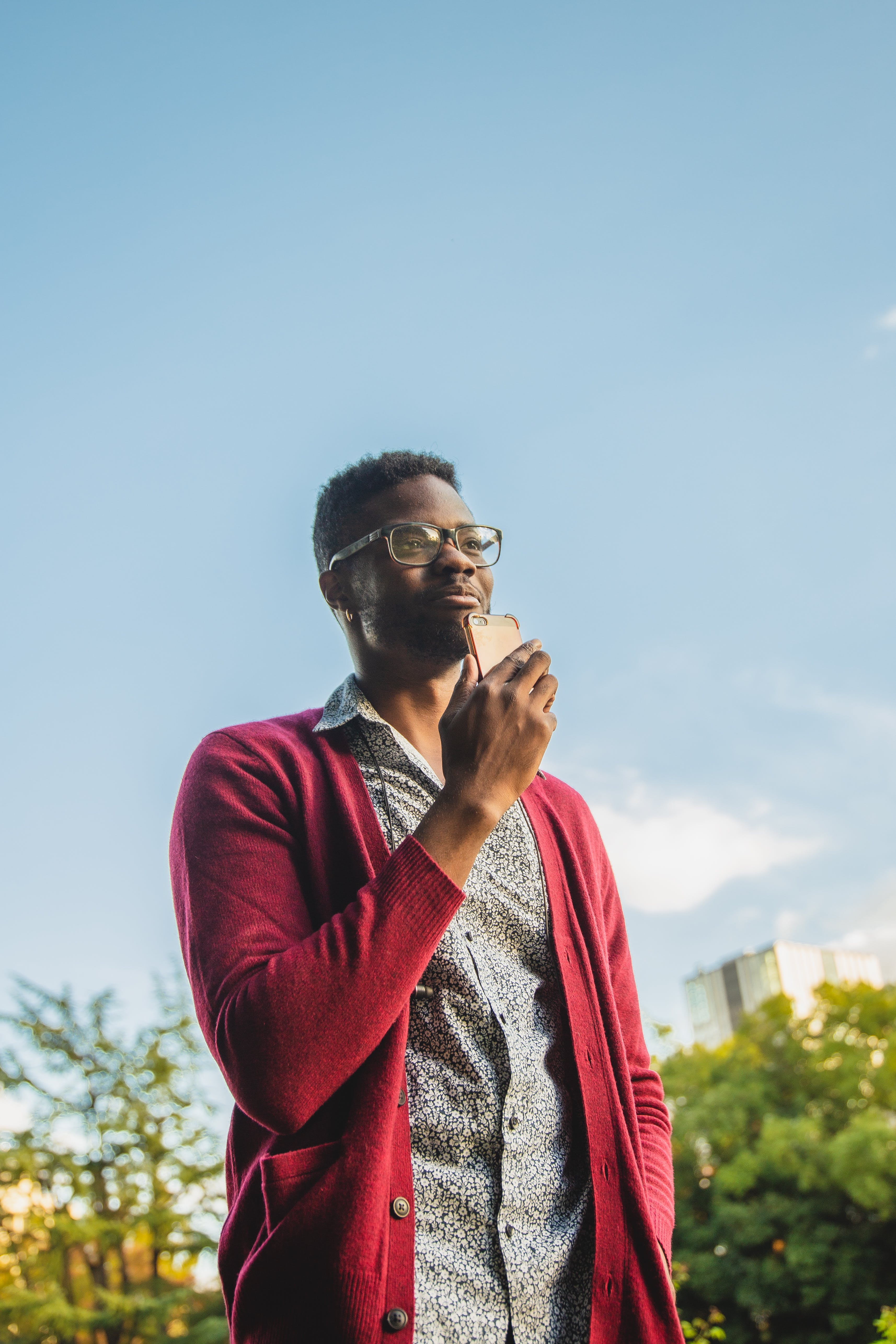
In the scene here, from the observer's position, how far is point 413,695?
96.6 inches

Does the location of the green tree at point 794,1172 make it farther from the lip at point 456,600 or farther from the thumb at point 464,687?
the thumb at point 464,687

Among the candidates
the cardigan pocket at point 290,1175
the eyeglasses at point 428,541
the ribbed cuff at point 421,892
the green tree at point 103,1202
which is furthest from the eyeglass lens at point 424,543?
the green tree at point 103,1202

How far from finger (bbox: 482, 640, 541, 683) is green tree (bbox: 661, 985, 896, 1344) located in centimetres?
2230

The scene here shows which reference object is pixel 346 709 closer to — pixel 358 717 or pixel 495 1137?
pixel 358 717

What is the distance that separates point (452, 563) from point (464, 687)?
507 mm

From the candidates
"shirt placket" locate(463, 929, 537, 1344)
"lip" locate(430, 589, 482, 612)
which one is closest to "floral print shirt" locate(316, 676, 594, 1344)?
"shirt placket" locate(463, 929, 537, 1344)

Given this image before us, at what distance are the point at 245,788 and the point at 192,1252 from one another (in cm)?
2330

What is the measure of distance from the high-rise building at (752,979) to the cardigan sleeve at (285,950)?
2041 inches

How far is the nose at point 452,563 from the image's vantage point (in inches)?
94.3

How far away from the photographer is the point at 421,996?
6.14ft

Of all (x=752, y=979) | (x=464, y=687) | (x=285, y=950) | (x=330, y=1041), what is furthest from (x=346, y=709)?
(x=752, y=979)

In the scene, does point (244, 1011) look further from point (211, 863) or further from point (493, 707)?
point (493, 707)

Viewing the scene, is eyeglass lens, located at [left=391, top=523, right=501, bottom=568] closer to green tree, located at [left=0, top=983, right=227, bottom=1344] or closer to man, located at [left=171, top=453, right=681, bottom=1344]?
man, located at [left=171, top=453, right=681, bottom=1344]

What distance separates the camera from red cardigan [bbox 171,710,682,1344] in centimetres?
156
